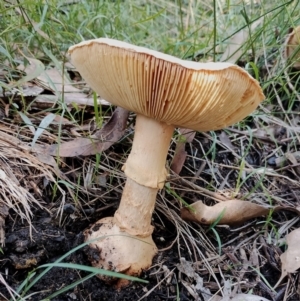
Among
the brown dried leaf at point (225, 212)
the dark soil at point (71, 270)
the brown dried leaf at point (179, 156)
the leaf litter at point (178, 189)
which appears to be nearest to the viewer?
the dark soil at point (71, 270)

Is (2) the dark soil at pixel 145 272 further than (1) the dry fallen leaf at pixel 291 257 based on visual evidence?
No

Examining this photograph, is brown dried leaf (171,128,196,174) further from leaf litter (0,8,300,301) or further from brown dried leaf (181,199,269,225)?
brown dried leaf (181,199,269,225)

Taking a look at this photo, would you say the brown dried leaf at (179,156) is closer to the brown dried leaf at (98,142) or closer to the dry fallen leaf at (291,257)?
the brown dried leaf at (98,142)

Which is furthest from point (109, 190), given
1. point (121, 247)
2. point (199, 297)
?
point (199, 297)

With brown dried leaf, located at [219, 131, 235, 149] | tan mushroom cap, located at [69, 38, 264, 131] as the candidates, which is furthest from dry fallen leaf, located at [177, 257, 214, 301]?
brown dried leaf, located at [219, 131, 235, 149]

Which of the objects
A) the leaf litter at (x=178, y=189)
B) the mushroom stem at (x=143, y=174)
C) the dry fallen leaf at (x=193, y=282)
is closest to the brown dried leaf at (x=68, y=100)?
the leaf litter at (x=178, y=189)

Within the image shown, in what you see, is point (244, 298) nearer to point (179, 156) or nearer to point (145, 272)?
point (145, 272)

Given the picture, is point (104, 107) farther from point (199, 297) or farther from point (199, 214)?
point (199, 297)
